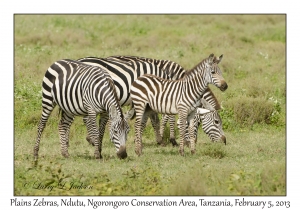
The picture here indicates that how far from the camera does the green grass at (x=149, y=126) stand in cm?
976

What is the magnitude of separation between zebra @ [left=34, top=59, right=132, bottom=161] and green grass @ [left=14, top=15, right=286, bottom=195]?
0.46 metres

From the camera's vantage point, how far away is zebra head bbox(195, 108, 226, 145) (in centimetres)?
1370

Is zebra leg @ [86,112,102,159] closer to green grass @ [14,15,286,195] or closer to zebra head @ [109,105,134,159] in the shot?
green grass @ [14,15,286,195]

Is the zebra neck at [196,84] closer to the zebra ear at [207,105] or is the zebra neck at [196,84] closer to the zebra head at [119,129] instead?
the zebra ear at [207,105]

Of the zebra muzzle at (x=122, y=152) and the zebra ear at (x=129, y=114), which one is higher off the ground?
the zebra ear at (x=129, y=114)

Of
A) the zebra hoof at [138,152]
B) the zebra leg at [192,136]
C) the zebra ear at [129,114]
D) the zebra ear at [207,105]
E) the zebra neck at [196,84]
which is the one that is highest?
the zebra neck at [196,84]

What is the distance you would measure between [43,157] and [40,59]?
856 centimetres

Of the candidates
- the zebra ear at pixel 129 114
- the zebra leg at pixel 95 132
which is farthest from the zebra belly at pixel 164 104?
the zebra leg at pixel 95 132

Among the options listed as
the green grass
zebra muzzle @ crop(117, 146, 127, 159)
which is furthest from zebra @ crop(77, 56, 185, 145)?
zebra muzzle @ crop(117, 146, 127, 159)

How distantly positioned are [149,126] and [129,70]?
79.8 inches

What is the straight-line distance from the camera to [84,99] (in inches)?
480

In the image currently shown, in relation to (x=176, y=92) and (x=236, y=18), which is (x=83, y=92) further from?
(x=236, y=18)

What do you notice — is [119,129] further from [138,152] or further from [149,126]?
[149,126]

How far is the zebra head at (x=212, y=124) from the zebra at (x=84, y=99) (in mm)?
2187
